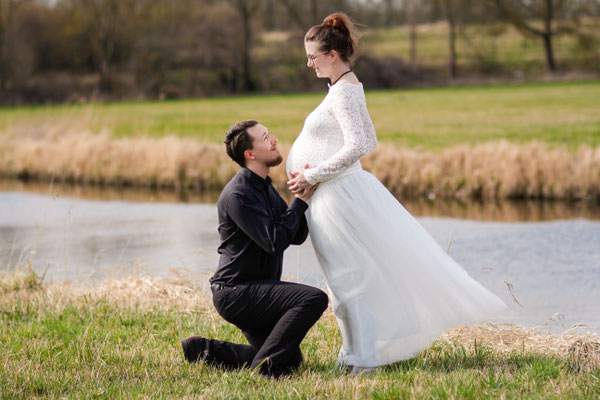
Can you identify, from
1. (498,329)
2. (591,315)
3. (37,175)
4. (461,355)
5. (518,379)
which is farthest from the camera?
(37,175)

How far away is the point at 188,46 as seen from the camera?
196ft

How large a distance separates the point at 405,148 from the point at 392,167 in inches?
48.5

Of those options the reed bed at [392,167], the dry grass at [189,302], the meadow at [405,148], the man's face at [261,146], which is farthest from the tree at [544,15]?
the man's face at [261,146]

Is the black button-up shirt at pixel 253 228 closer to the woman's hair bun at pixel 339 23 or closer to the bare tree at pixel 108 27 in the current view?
the woman's hair bun at pixel 339 23

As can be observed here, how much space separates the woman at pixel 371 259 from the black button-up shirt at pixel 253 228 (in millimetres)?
191

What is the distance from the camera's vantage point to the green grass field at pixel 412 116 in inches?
943

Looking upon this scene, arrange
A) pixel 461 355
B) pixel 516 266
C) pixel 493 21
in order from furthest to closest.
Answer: pixel 493 21 < pixel 516 266 < pixel 461 355

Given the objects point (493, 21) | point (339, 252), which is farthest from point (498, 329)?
point (493, 21)

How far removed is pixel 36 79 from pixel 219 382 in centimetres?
5332

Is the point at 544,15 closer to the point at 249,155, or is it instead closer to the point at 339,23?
the point at 339,23

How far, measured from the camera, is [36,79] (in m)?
54.1

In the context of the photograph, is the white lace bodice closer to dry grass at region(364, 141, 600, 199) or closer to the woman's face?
the woman's face

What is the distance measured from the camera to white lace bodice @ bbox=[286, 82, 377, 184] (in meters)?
4.73

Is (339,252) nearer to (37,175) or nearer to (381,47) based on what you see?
(37,175)
